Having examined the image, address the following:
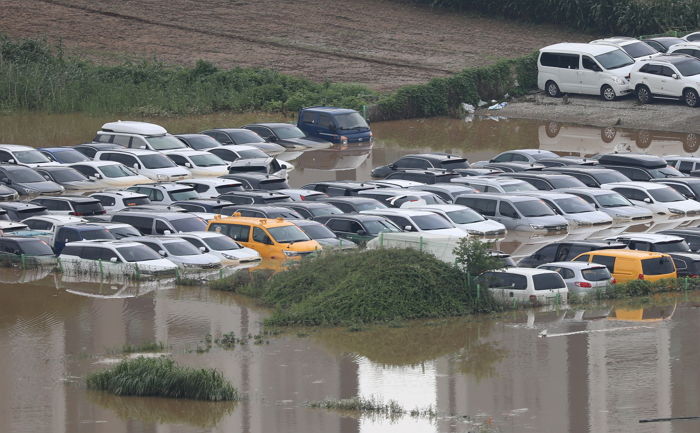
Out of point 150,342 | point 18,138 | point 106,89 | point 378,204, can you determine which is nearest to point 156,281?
point 150,342

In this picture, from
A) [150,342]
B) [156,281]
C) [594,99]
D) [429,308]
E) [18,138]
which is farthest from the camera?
[594,99]

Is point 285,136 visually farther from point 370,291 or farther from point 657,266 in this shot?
point 370,291

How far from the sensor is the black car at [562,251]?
1442 inches

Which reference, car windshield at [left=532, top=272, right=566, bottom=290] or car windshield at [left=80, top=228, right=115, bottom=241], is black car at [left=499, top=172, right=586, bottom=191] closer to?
car windshield at [left=532, top=272, right=566, bottom=290]

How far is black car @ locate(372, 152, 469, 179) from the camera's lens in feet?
164

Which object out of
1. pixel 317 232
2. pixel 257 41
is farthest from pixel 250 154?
pixel 257 41

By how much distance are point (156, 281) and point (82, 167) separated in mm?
13112

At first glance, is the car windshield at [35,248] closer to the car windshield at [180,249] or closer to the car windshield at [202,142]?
the car windshield at [180,249]

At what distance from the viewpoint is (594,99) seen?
60375mm

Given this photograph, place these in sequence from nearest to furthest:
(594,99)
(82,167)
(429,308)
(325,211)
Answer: (429,308) < (325,211) < (82,167) < (594,99)

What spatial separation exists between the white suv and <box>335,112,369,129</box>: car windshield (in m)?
10.4

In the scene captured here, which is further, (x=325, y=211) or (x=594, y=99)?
(x=594, y=99)

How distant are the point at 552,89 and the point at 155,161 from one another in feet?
→ 61.7

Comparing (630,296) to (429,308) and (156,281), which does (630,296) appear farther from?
(156,281)
